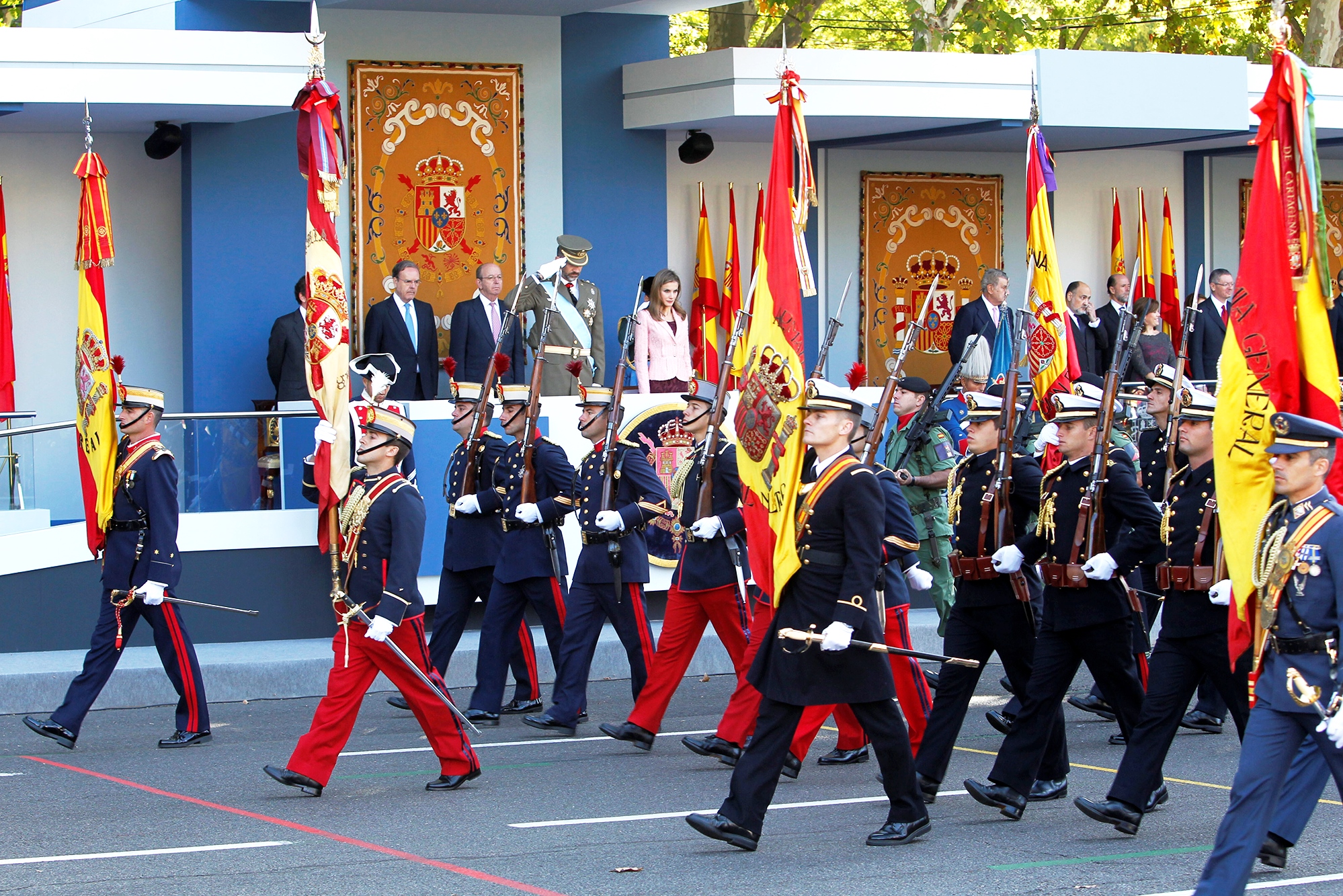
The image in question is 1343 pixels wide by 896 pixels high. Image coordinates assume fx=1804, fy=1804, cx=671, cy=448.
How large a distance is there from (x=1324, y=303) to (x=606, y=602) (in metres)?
4.08

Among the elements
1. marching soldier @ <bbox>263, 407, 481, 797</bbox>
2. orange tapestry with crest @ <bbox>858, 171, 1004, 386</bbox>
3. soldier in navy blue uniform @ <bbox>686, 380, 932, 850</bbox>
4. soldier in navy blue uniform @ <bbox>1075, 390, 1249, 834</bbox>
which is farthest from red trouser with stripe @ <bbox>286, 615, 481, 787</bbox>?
orange tapestry with crest @ <bbox>858, 171, 1004, 386</bbox>

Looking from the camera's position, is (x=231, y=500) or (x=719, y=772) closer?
(x=719, y=772)

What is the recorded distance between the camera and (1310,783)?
6.10m

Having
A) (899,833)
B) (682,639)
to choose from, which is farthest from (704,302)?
(899,833)

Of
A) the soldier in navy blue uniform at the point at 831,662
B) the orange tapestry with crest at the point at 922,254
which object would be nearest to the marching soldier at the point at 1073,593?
the soldier in navy blue uniform at the point at 831,662

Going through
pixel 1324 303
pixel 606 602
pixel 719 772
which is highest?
pixel 1324 303

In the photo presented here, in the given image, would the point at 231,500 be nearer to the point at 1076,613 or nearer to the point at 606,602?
the point at 606,602

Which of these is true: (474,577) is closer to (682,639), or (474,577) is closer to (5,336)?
(682,639)

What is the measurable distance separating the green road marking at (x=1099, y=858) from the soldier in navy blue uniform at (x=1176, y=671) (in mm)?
157

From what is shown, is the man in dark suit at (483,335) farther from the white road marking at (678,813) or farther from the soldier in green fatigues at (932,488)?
the white road marking at (678,813)

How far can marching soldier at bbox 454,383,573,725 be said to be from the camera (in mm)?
9875

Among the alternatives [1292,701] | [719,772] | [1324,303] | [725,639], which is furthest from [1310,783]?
[725,639]

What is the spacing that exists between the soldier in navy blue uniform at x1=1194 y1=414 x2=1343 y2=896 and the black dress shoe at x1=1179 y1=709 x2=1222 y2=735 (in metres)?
3.90

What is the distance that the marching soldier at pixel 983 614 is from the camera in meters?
7.50
